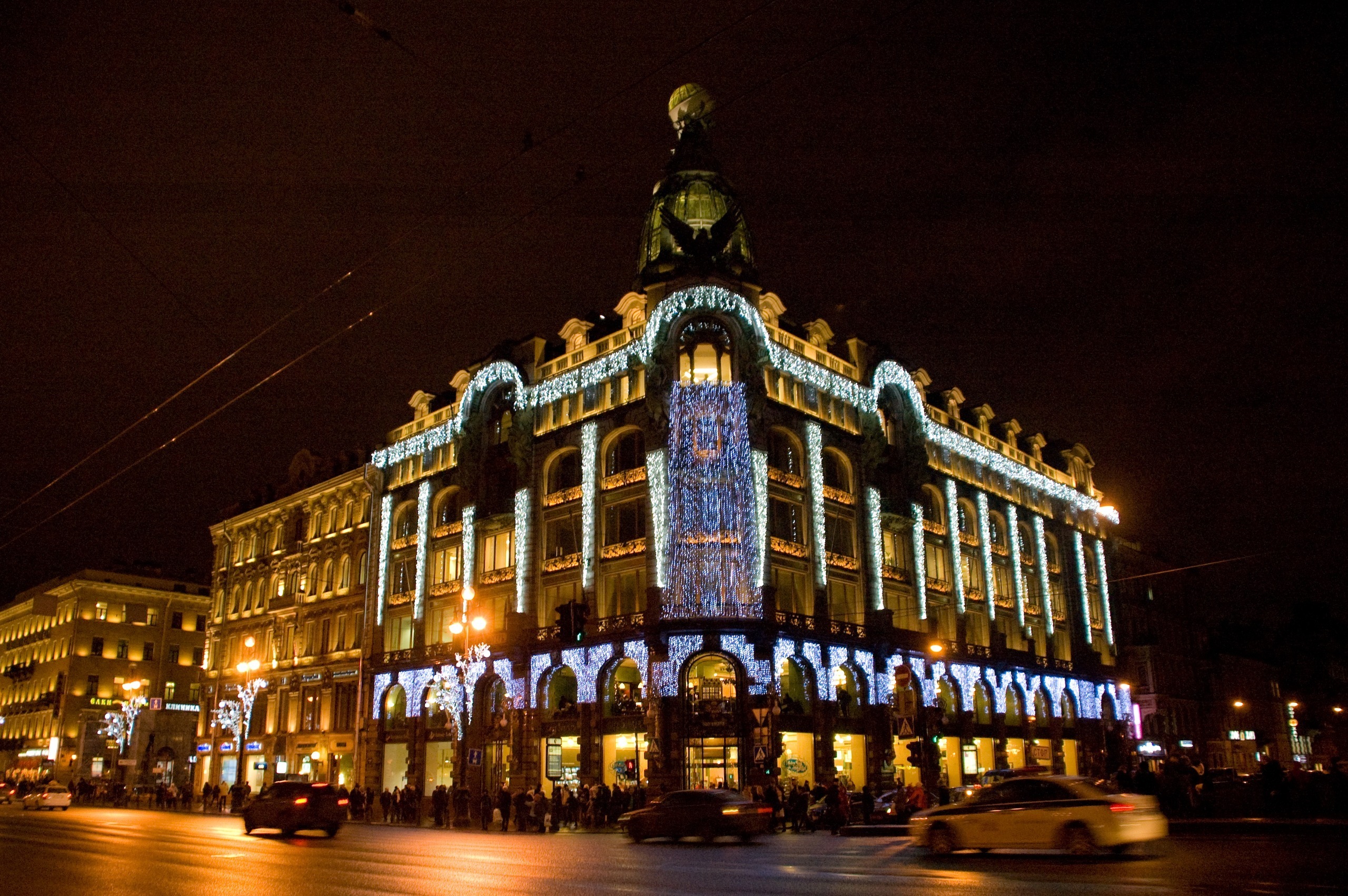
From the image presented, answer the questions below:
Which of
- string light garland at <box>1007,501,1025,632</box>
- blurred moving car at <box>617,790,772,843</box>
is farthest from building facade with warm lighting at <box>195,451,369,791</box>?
string light garland at <box>1007,501,1025,632</box>

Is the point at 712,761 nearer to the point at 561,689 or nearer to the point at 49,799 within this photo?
the point at 561,689

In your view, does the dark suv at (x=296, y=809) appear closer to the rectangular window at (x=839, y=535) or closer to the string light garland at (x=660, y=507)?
the string light garland at (x=660, y=507)

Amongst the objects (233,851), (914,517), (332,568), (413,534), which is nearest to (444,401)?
(413,534)

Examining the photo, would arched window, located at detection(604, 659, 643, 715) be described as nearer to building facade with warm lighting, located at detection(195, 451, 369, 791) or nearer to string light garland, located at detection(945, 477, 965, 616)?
building facade with warm lighting, located at detection(195, 451, 369, 791)

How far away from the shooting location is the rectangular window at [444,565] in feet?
170

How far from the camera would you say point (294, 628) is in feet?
198

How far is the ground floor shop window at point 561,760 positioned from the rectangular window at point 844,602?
11.8 m

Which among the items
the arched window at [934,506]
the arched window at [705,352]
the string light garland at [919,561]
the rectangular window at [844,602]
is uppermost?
the arched window at [705,352]

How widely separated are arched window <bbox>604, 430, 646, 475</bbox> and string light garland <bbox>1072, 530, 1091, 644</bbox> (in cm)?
3243

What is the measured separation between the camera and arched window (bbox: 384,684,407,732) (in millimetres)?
51938

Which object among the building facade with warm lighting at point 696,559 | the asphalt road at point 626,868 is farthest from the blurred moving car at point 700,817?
the building facade with warm lighting at point 696,559

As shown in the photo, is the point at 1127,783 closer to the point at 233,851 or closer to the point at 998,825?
the point at 998,825

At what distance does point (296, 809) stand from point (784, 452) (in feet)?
82.2

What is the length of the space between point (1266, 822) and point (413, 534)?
1679 inches
